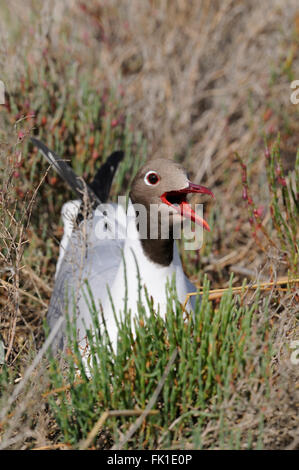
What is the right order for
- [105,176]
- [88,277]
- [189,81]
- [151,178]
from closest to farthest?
[151,178] < [88,277] < [105,176] < [189,81]

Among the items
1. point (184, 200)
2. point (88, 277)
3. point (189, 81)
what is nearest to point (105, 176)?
point (88, 277)

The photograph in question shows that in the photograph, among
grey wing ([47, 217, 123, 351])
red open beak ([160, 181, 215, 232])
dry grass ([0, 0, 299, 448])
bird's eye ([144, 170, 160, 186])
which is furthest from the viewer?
dry grass ([0, 0, 299, 448])

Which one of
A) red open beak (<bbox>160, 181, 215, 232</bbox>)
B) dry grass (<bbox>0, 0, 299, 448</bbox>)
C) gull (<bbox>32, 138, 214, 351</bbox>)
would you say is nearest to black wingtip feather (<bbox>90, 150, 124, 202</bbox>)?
dry grass (<bbox>0, 0, 299, 448</bbox>)

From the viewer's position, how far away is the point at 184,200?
2.40 metres

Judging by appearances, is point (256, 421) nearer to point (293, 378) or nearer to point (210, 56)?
point (293, 378)

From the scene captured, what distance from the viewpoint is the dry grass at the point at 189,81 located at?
343 centimetres

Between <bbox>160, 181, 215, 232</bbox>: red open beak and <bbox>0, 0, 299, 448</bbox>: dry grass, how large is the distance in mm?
966

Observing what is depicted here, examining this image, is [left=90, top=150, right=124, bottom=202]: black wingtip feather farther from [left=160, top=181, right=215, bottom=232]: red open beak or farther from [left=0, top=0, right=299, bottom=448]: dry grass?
[left=160, top=181, right=215, bottom=232]: red open beak

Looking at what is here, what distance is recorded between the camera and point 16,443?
1.81 metres

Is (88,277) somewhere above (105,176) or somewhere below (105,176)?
below

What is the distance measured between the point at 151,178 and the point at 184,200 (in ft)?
0.62

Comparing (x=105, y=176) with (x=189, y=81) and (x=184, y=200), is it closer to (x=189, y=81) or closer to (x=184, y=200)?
(x=184, y=200)

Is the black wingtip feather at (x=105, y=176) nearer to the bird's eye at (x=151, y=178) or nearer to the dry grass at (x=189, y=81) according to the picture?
the dry grass at (x=189, y=81)

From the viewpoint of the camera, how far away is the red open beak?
85.9 inches
